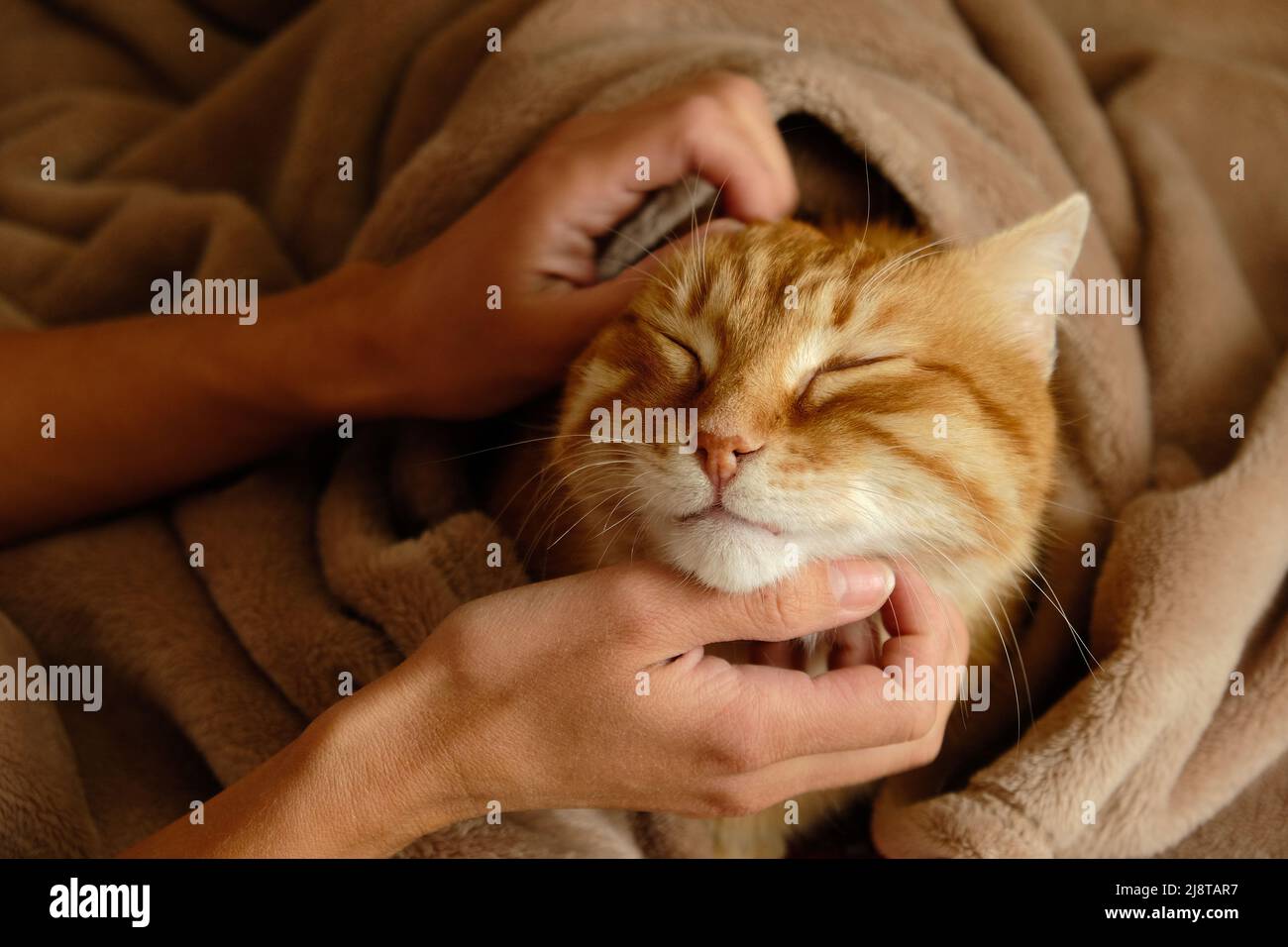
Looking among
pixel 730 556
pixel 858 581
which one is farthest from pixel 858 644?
pixel 730 556

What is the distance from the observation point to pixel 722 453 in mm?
934

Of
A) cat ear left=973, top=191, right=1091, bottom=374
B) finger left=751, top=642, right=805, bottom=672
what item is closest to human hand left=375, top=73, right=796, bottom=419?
cat ear left=973, top=191, right=1091, bottom=374

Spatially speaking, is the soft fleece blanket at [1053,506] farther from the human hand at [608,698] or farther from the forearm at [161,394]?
the human hand at [608,698]

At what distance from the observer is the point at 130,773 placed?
1.32m

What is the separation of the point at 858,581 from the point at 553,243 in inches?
23.8

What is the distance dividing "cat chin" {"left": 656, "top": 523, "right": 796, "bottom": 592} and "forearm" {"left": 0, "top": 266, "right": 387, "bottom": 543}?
1.96ft

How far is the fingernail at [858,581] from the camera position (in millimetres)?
997

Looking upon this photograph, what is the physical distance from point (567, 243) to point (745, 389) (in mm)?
425

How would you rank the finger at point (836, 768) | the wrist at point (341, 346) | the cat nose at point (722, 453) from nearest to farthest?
the cat nose at point (722, 453)
the finger at point (836, 768)
the wrist at point (341, 346)

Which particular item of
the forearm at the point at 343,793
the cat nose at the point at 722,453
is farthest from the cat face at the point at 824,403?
the forearm at the point at 343,793

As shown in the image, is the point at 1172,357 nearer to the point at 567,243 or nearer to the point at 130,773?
the point at 567,243

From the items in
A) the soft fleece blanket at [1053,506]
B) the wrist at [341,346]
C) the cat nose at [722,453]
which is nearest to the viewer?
the cat nose at [722,453]

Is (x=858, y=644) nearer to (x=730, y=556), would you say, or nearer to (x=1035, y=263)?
(x=730, y=556)

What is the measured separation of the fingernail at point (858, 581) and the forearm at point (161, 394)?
2.34ft
